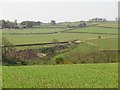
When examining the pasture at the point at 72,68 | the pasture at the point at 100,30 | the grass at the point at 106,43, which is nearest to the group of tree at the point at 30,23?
the pasture at the point at 72,68

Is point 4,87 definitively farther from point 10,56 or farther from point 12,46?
point 12,46

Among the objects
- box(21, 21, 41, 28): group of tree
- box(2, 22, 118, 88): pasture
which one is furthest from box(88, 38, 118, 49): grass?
box(21, 21, 41, 28): group of tree

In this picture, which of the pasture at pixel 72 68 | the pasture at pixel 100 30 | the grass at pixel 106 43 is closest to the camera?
the pasture at pixel 72 68

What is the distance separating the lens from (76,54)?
69375 mm

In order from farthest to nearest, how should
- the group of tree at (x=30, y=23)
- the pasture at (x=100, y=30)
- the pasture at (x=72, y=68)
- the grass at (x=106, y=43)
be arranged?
the group of tree at (x=30, y=23) < the pasture at (x=100, y=30) < the grass at (x=106, y=43) < the pasture at (x=72, y=68)

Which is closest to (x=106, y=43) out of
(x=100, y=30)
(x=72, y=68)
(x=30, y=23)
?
(x=100, y=30)

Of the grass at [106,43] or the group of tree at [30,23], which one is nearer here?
the grass at [106,43]

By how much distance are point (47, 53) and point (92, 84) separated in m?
59.7

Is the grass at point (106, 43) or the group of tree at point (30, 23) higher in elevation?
the group of tree at point (30, 23)

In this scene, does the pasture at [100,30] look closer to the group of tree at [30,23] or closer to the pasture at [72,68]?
the pasture at [72,68]

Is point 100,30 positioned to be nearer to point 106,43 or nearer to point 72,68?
point 106,43

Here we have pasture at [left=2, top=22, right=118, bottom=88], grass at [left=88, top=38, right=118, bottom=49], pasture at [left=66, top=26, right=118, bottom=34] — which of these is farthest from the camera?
pasture at [left=66, top=26, right=118, bottom=34]

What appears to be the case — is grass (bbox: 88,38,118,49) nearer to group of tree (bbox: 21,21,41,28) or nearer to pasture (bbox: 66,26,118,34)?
pasture (bbox: 66,26,118,34)

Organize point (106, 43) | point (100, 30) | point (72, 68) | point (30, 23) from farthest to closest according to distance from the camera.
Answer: point (30, 23), point (100, 30), point (106, 43), point (72, 68)
